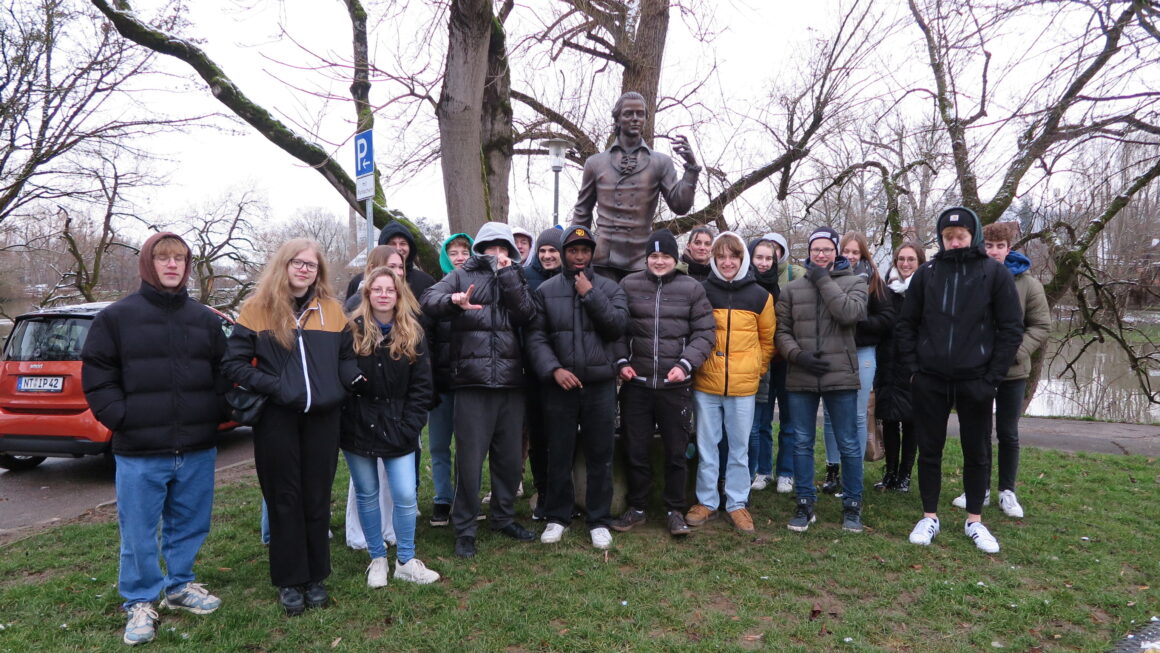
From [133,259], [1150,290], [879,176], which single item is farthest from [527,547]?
[133,259]

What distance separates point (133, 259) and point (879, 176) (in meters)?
21.5

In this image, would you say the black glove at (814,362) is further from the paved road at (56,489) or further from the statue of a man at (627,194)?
the paved road at (56,489)

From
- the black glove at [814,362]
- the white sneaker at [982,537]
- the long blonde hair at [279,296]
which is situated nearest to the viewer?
the long blonde hair at [279,296]

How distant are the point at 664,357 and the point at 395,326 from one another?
172cm

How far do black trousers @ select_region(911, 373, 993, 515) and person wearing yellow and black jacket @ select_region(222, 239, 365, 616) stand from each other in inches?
139

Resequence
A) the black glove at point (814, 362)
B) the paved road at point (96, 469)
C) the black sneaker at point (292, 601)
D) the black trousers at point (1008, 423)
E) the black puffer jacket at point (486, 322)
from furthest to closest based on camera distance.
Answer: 1. the paved road at point (96, 469)
2. the black trousers at point (1008, 423)
3. the black glove at point (814, 362)
4. the black puffer jacket at point (486, 322)
5. the black sneaker at point (292, 601)

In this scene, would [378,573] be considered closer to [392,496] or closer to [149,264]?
[392,496]

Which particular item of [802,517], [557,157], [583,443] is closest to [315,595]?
[583,443]

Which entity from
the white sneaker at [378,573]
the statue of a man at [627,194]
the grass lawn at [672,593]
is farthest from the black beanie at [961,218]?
the white sneaker at [378,573]

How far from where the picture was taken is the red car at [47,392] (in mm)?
6363

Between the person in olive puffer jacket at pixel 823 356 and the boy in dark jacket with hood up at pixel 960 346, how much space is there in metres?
0.39

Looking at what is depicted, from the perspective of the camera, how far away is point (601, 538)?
4199 mm

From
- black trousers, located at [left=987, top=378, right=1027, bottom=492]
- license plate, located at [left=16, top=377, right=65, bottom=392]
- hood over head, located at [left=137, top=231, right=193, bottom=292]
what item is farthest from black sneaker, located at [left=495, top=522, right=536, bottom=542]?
license plate, located at [left=16, top=377, right=65, bottom=392]

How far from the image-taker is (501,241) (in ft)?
13.6
